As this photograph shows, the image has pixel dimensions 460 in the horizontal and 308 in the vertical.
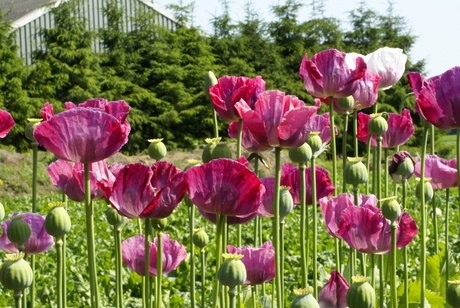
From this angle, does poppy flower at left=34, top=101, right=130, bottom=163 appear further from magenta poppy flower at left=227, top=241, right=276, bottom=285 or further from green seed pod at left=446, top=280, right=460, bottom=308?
green seed pod at left=446, top=280, right=460, bottom=308

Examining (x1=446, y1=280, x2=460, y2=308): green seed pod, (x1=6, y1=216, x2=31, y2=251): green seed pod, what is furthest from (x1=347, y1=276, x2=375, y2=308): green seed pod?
(x1=6, y1=216, x2=31, y2=251): green seed pod

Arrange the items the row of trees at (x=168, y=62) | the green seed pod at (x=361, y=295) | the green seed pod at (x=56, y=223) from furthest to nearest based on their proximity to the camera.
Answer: the row of trees at (x=168, y=62), the green seed pod at (x=56, y=223), the green seed pod at (x=361, y=295)

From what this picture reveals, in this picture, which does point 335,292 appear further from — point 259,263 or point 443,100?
point 443,100

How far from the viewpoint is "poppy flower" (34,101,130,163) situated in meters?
0.77

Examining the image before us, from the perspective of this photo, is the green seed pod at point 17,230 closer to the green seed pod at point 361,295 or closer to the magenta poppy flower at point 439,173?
the green seed pod at point 361,295

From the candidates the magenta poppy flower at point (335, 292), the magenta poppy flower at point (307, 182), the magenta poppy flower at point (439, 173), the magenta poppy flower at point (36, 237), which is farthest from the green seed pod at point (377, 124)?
the magenta poppy flower at point (36, 237)

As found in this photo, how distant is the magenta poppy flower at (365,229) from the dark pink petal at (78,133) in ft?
1.14

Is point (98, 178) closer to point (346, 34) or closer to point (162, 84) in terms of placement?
point (162, 84)

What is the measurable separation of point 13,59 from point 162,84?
2684mm

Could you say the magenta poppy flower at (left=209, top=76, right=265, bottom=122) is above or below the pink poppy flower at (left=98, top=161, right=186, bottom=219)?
above

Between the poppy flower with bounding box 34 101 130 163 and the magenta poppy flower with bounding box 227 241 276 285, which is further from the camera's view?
the magenta poppy flower with bounding box 227 241 276 285

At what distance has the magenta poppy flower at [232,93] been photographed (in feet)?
3.10

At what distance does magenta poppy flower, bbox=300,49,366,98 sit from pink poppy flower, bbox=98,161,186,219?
1.47 feet

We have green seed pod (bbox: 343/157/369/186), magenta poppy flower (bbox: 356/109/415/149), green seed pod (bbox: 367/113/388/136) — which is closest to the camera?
green seed pod (bbox: 343/157/369/186)
